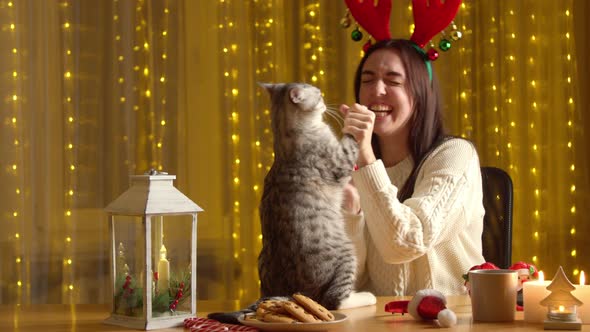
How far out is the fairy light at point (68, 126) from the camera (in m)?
3.20

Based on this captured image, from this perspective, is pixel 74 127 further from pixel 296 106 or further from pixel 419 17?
pixel 296 106

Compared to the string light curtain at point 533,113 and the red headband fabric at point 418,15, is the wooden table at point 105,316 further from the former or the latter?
the string light curtain at point 533,113

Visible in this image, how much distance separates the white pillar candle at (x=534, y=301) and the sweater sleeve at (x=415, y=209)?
18.1 inches

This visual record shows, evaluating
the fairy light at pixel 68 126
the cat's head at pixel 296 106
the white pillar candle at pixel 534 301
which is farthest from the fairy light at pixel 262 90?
the white pillar candle at pixel 534 301

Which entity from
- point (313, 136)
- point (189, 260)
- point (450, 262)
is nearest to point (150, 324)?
point (189, 260)

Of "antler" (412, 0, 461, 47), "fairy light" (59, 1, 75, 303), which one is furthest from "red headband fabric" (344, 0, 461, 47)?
"fairy light" (59, 1, 75, 303)

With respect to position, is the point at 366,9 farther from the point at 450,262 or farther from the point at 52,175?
the point at 52,175

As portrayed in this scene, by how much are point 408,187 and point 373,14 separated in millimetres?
506

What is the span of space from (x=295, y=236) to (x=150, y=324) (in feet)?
1.00

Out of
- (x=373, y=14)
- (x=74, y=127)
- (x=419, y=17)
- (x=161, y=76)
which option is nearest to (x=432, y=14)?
(x=419, y=17)

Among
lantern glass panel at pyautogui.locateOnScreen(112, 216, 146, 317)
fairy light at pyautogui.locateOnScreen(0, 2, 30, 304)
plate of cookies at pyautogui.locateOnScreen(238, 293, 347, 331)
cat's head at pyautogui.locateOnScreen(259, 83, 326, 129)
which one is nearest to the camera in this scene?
plate of cookies at pyautogui.locateOnScreen(238, 293, 347, 331)

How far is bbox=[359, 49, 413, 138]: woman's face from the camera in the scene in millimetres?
2195

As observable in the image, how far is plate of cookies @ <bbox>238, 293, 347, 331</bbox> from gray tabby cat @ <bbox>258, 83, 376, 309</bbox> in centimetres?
14

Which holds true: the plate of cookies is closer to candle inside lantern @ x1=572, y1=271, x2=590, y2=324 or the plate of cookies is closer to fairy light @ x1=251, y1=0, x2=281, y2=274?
candle inside lantern @ x1=572, y1=271, x2=590, y2=324
